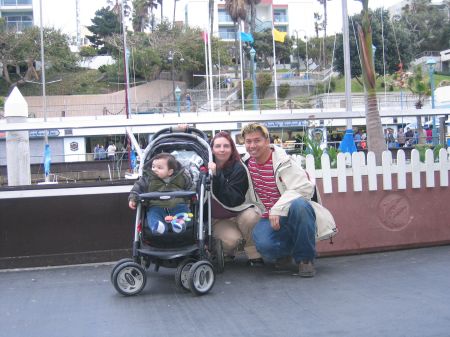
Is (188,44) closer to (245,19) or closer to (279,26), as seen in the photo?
(245,19)

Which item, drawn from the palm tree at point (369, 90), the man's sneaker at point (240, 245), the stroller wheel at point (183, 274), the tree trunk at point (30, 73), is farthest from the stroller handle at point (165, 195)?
the tree trunk at point (30, 73)

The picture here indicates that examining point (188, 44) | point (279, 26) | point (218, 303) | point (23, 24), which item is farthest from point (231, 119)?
point (279, 26)

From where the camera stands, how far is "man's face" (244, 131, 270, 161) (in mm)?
5641

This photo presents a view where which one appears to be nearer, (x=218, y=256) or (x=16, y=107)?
(x=218, y=256)

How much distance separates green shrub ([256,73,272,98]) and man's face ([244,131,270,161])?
50563 millimetres

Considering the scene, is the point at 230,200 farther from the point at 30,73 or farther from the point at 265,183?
the point at 30,73

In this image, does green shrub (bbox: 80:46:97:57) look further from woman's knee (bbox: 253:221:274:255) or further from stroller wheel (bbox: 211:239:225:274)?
woman's knee (bbox: 253:221:274:255)

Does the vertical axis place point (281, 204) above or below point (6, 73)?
below

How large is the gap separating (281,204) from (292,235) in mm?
370

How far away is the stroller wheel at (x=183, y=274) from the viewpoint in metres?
5.12

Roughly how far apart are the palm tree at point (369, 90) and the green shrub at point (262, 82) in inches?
1860

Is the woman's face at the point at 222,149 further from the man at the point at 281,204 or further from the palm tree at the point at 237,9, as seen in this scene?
the palm tree at the point at 237,9

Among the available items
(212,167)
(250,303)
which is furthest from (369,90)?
(250,303)

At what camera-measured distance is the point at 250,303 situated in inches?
192
